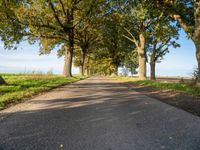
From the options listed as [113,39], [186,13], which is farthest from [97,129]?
[113,39]

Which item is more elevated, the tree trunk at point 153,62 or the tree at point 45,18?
the tree at point 45,18

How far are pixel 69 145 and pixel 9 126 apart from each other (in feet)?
6.30

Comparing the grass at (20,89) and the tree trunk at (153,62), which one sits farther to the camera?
the tree trunk at (153,62)

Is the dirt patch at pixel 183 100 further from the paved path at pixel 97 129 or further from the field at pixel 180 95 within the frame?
the paved path at pixel 97 129

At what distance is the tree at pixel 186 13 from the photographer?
51.0ft

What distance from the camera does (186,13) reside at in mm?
18000

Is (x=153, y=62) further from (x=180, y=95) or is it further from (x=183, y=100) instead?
(x=183, y=100)

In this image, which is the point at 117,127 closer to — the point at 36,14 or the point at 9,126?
the point at 9,126

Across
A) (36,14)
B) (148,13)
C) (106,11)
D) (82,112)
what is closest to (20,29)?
(36,14)

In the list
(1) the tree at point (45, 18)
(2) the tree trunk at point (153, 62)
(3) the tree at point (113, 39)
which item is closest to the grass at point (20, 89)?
(1) the tree at point (45, 18)

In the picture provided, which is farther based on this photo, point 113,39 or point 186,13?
point 113,39

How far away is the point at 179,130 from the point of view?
5.25m

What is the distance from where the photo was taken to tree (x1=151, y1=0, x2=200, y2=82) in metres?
15.6

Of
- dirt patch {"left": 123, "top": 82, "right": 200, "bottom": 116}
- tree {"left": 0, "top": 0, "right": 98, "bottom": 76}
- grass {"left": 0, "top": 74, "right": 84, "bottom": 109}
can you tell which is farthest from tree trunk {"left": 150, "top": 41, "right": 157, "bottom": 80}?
dirt patch {"left": 123, "top": 82, "right": 200, "bottom": 116}
